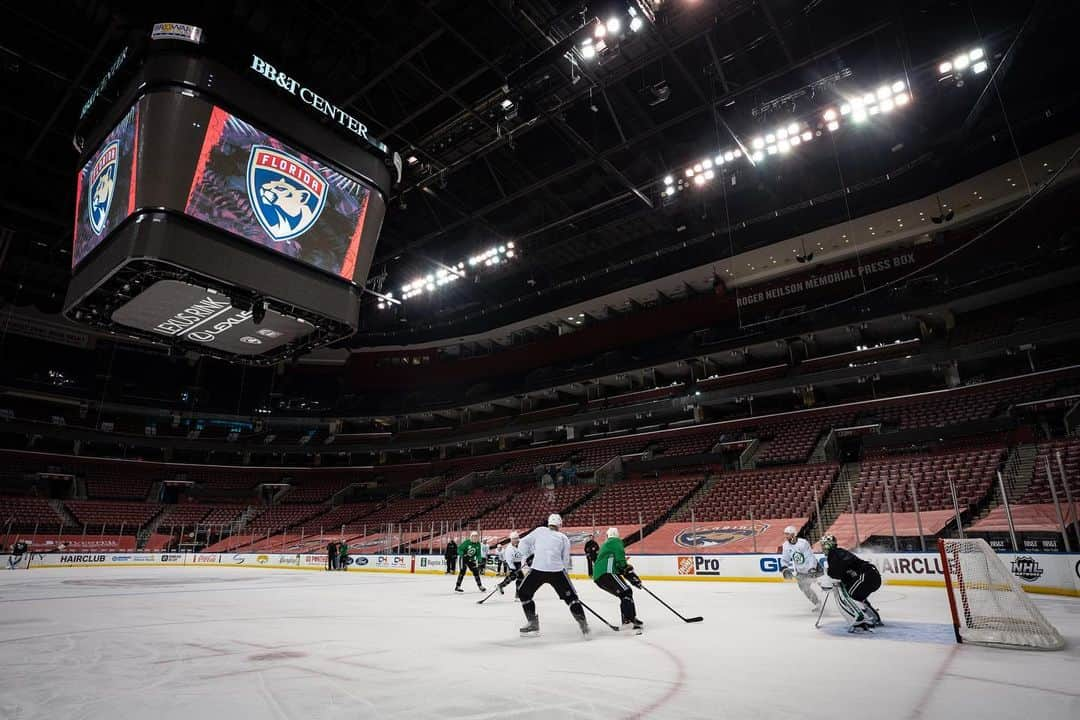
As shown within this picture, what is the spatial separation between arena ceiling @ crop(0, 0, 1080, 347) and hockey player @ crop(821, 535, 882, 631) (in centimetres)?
1138

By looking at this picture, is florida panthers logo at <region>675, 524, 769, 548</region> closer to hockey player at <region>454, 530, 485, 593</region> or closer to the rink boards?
the rink boards

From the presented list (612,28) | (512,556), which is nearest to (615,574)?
(512,556)

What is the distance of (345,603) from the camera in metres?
10.4

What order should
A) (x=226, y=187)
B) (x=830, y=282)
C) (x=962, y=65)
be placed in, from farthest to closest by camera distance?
1. (x=830, y=282)
2. (x=962, y=65)
3. (x=226, y=187)

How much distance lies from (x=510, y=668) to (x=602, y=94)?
50.8 ft

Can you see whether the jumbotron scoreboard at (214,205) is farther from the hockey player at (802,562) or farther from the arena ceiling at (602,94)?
the hockey player at (802,562)

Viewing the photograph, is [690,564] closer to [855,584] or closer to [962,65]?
[855,584]

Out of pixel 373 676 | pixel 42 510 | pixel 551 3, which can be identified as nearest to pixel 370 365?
pixel 42 510

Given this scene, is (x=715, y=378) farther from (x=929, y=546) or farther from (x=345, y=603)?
(x=345, y=603)

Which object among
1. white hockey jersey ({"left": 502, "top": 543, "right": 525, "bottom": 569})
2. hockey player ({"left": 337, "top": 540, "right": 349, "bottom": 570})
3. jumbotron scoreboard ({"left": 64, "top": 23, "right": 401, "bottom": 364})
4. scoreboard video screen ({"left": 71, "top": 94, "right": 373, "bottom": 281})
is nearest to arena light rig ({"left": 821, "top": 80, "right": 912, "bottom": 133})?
jumbotron scoreboard ({"left": 64, "top": 23, "right": 401, "bottom": 364})

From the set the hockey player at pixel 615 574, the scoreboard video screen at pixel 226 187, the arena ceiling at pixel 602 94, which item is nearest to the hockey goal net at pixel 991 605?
the hockey player at pixel 615 574

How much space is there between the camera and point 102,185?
898cm

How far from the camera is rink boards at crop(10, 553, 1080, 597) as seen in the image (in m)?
9.75

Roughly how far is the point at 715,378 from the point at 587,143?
16646 millimetres
